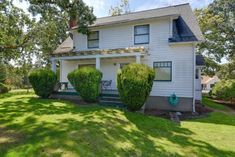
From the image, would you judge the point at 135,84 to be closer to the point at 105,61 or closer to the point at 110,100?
the point at 110,100

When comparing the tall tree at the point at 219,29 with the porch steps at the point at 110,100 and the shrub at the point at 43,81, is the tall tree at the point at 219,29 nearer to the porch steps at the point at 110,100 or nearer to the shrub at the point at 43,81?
the porch steps at the point at 110,100

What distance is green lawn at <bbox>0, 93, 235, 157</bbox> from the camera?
6906 mm

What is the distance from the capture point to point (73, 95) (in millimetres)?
17203

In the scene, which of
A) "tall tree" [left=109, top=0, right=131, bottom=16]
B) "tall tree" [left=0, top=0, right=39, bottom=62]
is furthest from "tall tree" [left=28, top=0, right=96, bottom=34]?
"tall tree" [left=109, top=0, right=131, bottom=16]

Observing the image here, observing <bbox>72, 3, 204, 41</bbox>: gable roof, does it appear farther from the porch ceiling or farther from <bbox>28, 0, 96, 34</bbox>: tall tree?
<bbox>28, 0, 96, 34</bbox>: tall tree

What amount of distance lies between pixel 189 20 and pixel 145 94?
7598mm

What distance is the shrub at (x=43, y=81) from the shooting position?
54.8 ft

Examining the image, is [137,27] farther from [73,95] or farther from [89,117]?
[89,117]

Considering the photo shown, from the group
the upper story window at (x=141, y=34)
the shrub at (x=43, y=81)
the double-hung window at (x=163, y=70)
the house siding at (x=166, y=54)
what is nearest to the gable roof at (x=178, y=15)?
the house siding at (x=166, y=54)

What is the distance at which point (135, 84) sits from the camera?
12086 mm

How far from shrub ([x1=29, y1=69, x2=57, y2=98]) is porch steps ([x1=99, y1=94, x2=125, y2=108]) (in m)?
3.81

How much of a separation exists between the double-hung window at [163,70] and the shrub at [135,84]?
333 cm

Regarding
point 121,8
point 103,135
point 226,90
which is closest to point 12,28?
point 103,135

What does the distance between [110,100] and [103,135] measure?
280 inches
